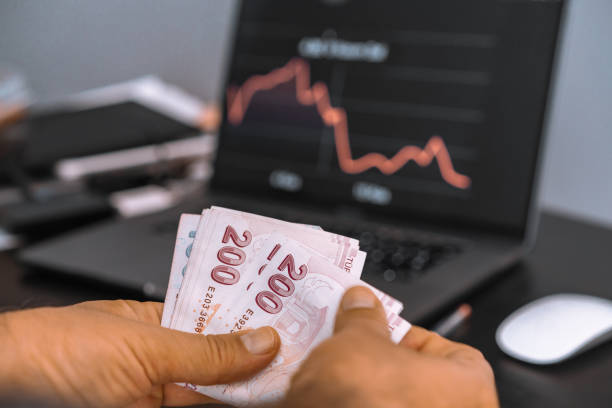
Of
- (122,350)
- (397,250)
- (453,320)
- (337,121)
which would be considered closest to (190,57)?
(337,121)

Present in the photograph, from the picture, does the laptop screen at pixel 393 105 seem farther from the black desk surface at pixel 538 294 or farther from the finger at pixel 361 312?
the finger at pixel 361 312

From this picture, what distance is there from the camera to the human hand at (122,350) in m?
0.34

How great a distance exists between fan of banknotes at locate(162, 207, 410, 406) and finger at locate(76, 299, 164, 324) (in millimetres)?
12

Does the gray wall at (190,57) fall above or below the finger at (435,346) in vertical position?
above

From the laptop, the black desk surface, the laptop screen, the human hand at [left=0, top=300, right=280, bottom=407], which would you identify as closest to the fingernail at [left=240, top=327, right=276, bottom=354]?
the human hand at [left=0, top=300, right=280, bottom=407]

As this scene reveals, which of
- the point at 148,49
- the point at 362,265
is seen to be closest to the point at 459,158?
the point at 362,265

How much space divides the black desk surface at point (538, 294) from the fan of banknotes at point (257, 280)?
0.13m

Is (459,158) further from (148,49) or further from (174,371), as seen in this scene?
(148,49)

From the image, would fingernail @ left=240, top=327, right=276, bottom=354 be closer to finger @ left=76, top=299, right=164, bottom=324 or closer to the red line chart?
finger @ left=76, top=299, right=164, bottom=324

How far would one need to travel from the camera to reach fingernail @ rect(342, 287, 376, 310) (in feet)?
1.05

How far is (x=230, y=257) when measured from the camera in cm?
35

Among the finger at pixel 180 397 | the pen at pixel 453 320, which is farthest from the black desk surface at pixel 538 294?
the finger at pixel 180 397

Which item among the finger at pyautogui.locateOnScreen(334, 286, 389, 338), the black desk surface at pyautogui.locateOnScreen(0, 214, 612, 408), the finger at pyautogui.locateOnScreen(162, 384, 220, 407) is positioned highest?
Answer: the finger at pyautogui.locateOnScreen(334, 286, 389, 338)

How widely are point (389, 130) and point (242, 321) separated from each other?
540 millimetres
